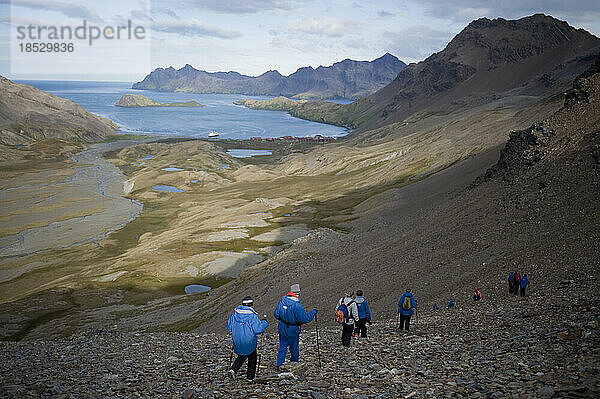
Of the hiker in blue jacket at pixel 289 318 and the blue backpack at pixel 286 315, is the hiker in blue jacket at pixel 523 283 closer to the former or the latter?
the hiker in blue jacket at pixel 289 318

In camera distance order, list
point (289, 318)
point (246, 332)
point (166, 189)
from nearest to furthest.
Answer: point (246, 332), point (289, 318), point (166, 189)

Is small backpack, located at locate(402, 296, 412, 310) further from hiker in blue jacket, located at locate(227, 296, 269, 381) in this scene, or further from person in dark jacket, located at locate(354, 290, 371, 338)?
hiker in blue jacket, located at locate(227, 296, 269, 381)

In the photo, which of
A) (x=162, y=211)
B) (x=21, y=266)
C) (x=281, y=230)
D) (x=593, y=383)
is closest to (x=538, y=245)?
(x=593, y=383)

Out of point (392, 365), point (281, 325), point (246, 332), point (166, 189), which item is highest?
point (166, 189)

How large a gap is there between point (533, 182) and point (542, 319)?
Result: 34491 mm

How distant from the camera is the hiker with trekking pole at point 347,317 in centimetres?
2050

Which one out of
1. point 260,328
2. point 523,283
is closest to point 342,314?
point 260,328

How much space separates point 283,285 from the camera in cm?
5188

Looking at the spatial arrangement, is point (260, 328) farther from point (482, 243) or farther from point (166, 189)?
point (166, 189)

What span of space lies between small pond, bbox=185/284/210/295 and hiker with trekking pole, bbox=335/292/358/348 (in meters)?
51.9

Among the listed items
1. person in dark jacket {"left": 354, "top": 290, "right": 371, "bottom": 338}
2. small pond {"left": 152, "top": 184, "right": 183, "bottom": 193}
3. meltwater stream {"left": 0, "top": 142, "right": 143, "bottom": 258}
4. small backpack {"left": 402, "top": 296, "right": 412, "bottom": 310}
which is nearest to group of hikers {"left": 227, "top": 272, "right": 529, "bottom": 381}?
person in dark jacket {"left": 354, "top": 290, "right": 371, "bottom": 338}

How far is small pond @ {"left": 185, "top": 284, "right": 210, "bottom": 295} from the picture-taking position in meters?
69.9

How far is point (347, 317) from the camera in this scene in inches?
810

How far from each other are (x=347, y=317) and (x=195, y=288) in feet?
180
